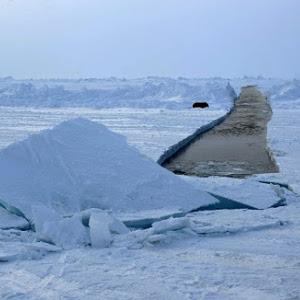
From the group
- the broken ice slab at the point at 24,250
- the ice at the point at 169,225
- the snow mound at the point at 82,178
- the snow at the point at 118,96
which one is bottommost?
the broken ice slab at the point at 24,250

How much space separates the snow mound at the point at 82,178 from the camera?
5.63m

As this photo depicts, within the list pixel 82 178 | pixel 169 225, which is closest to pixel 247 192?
pixel 82 178

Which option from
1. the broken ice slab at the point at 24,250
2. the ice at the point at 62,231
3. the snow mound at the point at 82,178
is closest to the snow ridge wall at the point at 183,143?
the snow mound at the point at 82,178

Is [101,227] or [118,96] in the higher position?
[118,96]

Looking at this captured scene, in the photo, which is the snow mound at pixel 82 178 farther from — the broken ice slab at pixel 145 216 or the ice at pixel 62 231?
the ice at pixel 62 231

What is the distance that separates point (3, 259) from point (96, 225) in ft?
2.55

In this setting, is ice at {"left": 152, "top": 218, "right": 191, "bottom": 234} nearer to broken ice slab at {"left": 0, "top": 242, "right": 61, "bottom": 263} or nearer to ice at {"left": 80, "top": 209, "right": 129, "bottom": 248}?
ice at {"left": 80, "top": 209, "right": 129, "bottom": 248}

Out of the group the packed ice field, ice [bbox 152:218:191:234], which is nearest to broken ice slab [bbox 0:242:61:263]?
the packed ice field

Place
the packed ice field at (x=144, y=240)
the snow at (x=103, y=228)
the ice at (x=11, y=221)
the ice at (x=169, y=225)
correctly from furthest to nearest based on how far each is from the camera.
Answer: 1. the ice at (x=11, y=221)
2. the ice at (x=169, y=225)
3. the snow at (x=103, y=228)
4. the packed ice field at (x=144, y=240)

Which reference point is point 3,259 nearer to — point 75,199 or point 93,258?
point 93,258

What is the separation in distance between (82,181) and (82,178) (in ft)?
0.20

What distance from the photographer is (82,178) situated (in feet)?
19.7

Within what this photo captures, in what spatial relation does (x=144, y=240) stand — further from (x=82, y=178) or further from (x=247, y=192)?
(x=247, y=192)

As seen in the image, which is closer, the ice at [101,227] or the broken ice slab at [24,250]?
the broken ice slab at [24,250]
